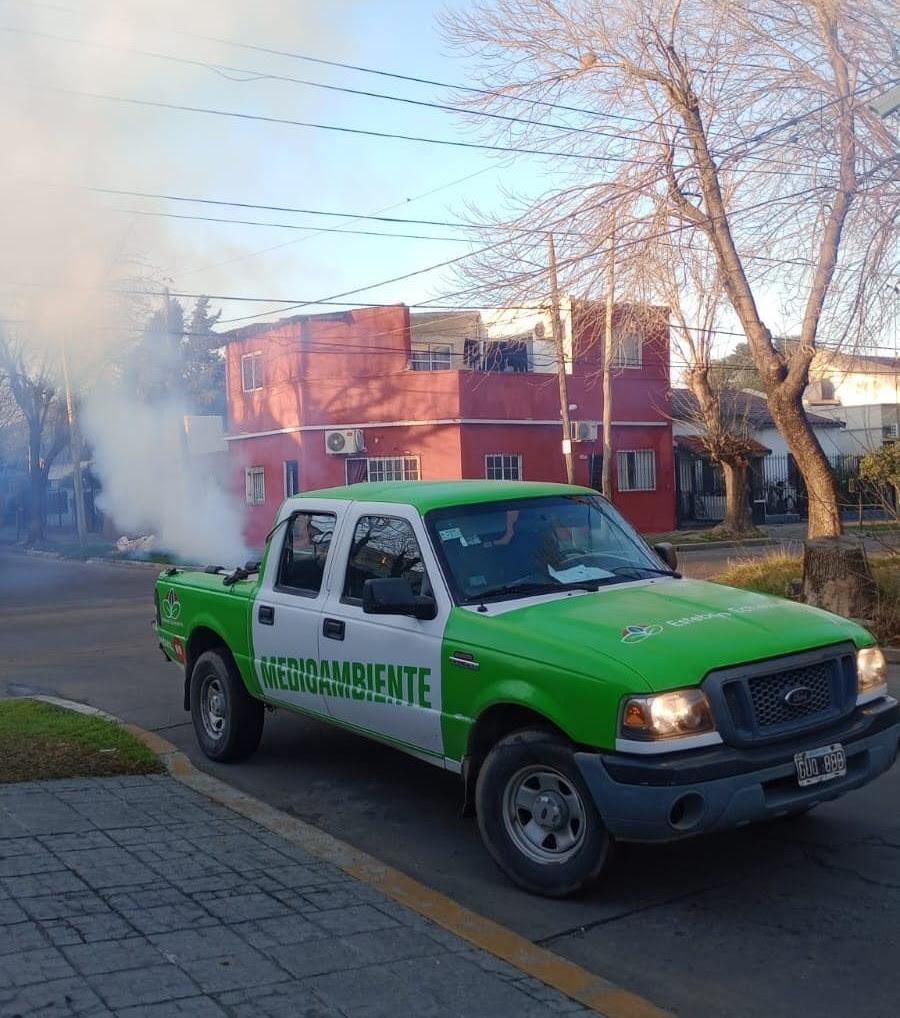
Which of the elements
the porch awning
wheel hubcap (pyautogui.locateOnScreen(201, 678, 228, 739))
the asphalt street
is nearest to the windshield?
the asphalt street

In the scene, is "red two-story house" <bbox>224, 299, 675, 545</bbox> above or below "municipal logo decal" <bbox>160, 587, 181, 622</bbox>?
above

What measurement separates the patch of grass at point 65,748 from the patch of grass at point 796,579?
7.14 metres

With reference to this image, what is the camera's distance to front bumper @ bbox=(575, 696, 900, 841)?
14.0 ft

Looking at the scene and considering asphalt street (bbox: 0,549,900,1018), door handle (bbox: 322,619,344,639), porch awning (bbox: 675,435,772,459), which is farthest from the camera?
porch awning (bbox: 675,435,772,459)

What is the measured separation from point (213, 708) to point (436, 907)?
10.2ft

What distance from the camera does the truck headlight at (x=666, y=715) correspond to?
434 cm

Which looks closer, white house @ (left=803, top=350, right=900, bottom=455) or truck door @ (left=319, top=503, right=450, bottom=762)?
truck door @ (left=319, top=503, right=450, bottom=762)

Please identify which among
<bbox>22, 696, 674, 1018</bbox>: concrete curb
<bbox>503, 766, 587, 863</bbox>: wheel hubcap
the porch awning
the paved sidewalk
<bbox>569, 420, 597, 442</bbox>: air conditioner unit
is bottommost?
<bbox>22, 696, 674, 1018</bbox>: concrete curb

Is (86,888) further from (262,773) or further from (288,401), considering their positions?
(288,401)

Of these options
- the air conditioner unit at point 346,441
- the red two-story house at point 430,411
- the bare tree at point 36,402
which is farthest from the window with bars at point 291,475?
the bare tree at point 36,402

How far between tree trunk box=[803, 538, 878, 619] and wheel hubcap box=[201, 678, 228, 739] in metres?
6.55

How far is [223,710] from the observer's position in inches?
283

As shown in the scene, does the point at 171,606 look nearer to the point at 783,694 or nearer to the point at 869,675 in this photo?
the point at 783,694

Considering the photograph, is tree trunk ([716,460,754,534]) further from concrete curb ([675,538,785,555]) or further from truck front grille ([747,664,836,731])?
truck front grille ([747,664,836,731])
